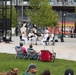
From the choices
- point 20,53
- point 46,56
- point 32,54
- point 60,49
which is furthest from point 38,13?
point 46,56

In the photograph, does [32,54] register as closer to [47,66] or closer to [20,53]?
[20,53]

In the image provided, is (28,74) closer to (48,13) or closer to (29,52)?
(29,52)

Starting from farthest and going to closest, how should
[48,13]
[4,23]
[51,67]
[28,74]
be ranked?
[48,13] < [4,23] < [51,67] < [28,74]

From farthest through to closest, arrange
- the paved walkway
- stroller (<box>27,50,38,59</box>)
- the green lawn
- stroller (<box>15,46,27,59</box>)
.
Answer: the paved walkway
stroller (<box>15,46,27,59</box>)
stroller (<box>27,50,38,59</box>)
the green lawn

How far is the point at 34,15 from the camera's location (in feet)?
141

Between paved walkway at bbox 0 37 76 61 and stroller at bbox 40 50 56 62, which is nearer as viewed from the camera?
stroller at bbox 40 50 56 62

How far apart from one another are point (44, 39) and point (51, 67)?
1664 centimetres

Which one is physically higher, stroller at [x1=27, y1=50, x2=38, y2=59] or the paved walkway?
stroller at [x1=27, y1=50, x2=38, y2=59]

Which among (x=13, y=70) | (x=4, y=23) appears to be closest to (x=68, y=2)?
(x=4, y=23)

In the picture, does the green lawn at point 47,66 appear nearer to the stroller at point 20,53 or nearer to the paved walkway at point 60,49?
the stroller at point 20,53

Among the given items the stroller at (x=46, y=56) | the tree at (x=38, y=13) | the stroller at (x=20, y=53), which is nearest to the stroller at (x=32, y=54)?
the stroller at (x=20, y=53)

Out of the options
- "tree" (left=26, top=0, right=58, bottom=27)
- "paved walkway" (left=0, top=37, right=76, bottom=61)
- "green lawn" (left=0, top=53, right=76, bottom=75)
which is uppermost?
"tree" (left=26, top=0, right=58, bottom=27)

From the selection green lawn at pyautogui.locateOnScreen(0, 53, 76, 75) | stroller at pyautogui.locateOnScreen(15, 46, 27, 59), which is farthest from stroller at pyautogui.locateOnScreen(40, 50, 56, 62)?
stroller at pyautogui.locateOnScreen(15, 46, 27, 59)

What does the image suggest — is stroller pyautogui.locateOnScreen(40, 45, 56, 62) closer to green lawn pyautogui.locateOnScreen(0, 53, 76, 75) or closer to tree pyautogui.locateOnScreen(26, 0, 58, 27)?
green lawn pyautogui.locateOnScreen(0, 53, 76, 75)
